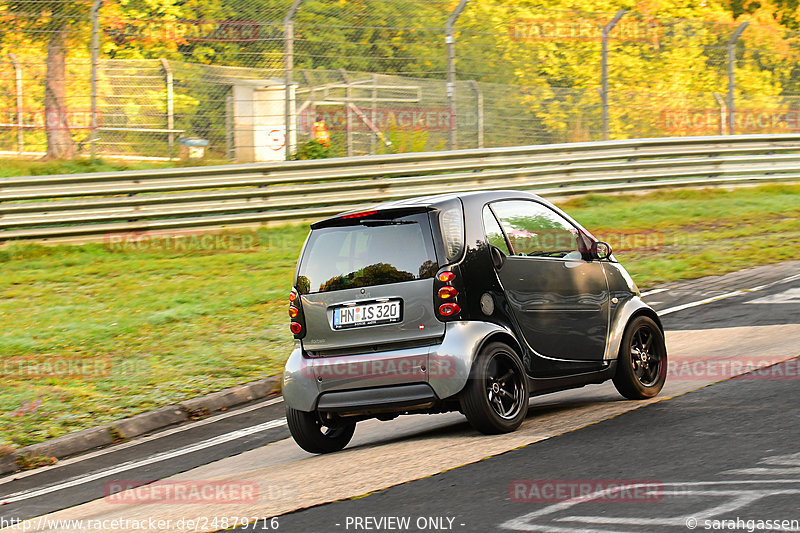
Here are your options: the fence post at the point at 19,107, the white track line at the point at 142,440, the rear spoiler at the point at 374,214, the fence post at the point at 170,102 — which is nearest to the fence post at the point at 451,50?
the fence post at the point at 170,102

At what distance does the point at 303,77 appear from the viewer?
59.8 ft

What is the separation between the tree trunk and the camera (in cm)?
1677

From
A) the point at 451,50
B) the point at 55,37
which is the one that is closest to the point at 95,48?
the point at 55,37

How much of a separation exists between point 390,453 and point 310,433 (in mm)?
743

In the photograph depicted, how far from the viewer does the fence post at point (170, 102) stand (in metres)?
17.5

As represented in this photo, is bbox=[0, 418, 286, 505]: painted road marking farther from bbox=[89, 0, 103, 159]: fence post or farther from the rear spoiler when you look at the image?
bbox=[89, 0, 103, 159]: fence post

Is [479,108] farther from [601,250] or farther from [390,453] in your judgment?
[390,453]

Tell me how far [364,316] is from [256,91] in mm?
11237

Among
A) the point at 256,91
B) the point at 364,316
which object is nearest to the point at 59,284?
the point at 256,91

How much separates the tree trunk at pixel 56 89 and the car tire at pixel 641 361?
1163cm

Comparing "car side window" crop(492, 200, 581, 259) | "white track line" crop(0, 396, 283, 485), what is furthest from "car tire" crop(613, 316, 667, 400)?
"white track line" crop(0, 396, 283, 485)

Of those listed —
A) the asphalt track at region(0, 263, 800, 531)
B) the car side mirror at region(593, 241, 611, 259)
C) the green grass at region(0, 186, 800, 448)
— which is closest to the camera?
the asphalt track at region(0, 263, 800, 531)

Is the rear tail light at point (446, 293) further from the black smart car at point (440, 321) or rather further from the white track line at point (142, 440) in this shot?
the white track line at point (142, 440)

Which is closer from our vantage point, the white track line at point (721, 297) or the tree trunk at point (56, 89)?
the white track line at point (721, 297)
